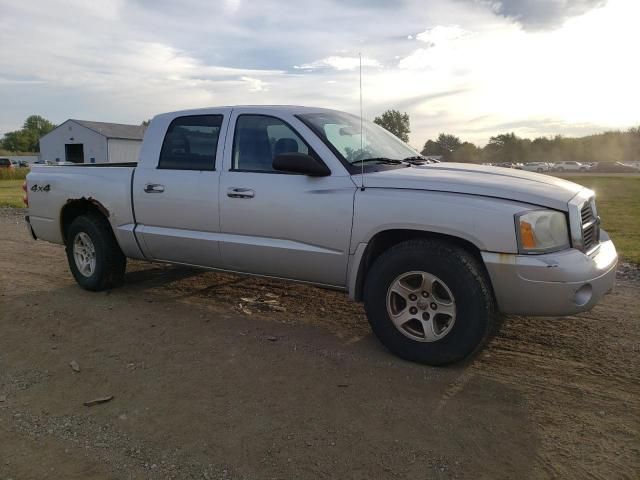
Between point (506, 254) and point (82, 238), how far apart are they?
442cm

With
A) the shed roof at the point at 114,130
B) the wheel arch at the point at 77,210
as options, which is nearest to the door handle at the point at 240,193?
the wheel arch at the point at 77,210

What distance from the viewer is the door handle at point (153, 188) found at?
4944 mm

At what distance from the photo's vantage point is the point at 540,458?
2660 millimetres

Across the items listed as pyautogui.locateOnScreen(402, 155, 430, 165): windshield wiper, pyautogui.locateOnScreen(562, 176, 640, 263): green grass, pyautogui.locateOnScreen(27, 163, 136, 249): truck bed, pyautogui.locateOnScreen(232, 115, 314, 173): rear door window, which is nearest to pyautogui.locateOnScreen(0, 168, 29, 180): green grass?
pyautogui.locateOnScreen(27, 163, 136, 249): truck bed

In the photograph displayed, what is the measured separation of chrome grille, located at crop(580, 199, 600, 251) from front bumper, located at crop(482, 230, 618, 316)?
0.17 m

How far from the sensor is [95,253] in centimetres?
559

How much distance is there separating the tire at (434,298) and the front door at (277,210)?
15.8 inches

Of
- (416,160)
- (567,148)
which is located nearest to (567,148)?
(567,148)

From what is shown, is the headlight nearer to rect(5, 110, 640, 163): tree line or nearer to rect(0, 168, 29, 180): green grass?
rect(0, 168, 29, 180): green grass

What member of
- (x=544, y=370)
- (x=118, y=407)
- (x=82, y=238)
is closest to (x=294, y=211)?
(x=118, y=407)

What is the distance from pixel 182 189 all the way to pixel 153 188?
1.25 feet

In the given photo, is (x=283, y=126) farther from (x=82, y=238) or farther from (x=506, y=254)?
(x=82, y=238)

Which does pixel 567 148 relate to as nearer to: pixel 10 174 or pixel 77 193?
pixel 10 174

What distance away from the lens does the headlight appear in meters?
3.35
